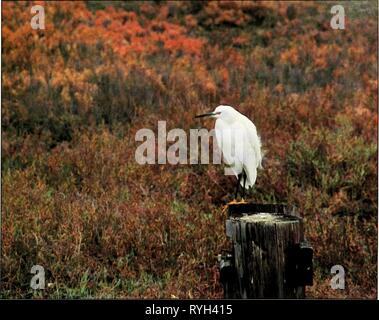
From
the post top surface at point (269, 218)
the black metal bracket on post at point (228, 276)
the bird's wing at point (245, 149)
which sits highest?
the bird's wing at point (245, 149)

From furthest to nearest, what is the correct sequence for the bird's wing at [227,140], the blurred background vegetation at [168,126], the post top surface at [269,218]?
the blurred background vegetation at [168,126], the bird's wing at [227,140], the post top surface at [269,218]

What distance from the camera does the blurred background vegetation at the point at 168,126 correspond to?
5.05 m

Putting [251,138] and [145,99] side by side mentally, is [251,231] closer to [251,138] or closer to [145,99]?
[251,138]

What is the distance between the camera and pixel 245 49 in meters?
12.1

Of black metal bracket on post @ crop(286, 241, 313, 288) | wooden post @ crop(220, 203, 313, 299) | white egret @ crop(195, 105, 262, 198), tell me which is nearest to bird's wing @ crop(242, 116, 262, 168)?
white egret @ crop(195, 105, 262, 198)

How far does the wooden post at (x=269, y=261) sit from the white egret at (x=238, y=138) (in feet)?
4.08

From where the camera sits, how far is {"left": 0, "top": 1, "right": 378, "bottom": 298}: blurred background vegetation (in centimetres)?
505

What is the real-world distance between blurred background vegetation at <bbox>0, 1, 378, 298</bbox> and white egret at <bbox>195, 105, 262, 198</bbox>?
34.5 inches

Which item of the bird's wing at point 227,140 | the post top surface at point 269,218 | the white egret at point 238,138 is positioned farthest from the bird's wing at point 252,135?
the post top surface at point 269,218

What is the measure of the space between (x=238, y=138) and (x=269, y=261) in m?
1.45

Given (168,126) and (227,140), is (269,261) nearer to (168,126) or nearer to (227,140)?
(227,140)

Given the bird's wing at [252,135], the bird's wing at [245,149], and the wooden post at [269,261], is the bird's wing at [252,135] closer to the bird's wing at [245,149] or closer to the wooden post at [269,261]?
the bird's wing at [245,149]
